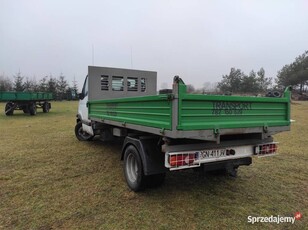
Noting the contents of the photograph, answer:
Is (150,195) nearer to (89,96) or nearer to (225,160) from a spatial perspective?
(225,160)

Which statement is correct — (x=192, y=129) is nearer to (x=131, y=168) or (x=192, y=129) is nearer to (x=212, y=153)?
(x=212, y=153)

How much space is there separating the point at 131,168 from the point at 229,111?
1764 mm

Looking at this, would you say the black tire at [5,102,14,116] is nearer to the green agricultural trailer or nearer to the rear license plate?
the green agricultural trailer

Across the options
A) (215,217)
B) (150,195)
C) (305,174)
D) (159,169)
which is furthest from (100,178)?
(305,174)

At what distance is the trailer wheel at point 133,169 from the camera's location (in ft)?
11.8

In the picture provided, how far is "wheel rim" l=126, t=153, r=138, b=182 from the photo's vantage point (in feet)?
12.8

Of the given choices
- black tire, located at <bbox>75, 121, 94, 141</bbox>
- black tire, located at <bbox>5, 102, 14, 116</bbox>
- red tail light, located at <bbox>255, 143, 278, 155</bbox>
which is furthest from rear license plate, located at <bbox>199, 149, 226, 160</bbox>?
black tire, located at <bbox>5, 102, 14, 116</bbox>

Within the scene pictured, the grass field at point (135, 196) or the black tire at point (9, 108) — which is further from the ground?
the black tire at point (9, 108)

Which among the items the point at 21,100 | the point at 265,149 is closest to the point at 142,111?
the point at 265,149

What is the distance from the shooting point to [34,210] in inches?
130

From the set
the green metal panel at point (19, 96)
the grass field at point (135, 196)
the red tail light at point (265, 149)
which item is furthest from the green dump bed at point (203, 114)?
the green metal panel at point (19, 96)
